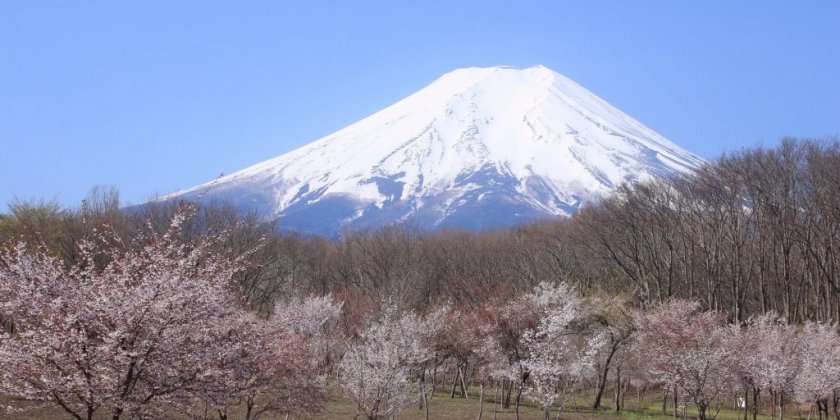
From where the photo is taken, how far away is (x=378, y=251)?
6750 cm

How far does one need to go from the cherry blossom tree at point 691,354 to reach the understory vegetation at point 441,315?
12 centimetres

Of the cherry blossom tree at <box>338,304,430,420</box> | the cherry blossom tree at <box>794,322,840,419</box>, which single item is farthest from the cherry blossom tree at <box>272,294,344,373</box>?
the cherry blossom tree at <box>794,322,840,419</box>

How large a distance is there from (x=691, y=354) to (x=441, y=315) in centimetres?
1359

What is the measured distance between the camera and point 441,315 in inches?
1318

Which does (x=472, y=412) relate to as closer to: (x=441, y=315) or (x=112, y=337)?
(x=441, y=315)

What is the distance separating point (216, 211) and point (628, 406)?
101 ft

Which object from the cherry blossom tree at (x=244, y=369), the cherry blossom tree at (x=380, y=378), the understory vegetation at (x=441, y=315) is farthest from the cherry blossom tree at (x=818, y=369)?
the cherry blossom tree at (x=244, y=369)

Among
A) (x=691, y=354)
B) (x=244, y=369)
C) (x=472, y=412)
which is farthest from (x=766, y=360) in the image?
(x=244, y=369)

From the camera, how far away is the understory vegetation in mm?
9336

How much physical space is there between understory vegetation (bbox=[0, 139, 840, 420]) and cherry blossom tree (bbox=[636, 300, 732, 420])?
0.12 meters

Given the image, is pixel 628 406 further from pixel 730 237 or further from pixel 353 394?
pixel 353 394

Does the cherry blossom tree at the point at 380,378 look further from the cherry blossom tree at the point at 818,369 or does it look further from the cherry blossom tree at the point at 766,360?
the cherry blossom tree at the point at 818,369

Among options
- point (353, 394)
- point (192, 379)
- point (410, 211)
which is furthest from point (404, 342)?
point (410, 211)

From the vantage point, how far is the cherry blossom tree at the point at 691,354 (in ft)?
72.5
